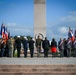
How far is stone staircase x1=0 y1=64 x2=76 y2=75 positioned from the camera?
14.8m

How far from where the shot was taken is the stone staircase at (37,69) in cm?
1477

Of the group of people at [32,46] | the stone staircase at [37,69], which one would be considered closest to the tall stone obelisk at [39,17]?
the group of people at [32,46]

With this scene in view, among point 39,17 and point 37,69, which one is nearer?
point 37,69

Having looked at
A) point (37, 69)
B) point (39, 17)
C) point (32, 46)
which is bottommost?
point (37, 69)

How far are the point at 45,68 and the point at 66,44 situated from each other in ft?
27.9

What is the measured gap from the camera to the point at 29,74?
14.7m

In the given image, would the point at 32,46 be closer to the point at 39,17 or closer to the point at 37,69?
the point at 37,69

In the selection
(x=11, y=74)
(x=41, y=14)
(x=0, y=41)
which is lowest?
(x=11, y=74)

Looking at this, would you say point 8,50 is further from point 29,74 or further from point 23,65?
point 29,74

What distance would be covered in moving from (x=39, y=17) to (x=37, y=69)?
51.6ft

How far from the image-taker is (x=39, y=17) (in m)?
31.1

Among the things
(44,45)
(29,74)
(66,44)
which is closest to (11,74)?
(29,74)

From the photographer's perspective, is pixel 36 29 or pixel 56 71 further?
pixel 36 29

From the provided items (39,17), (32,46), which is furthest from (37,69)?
(39,17)
